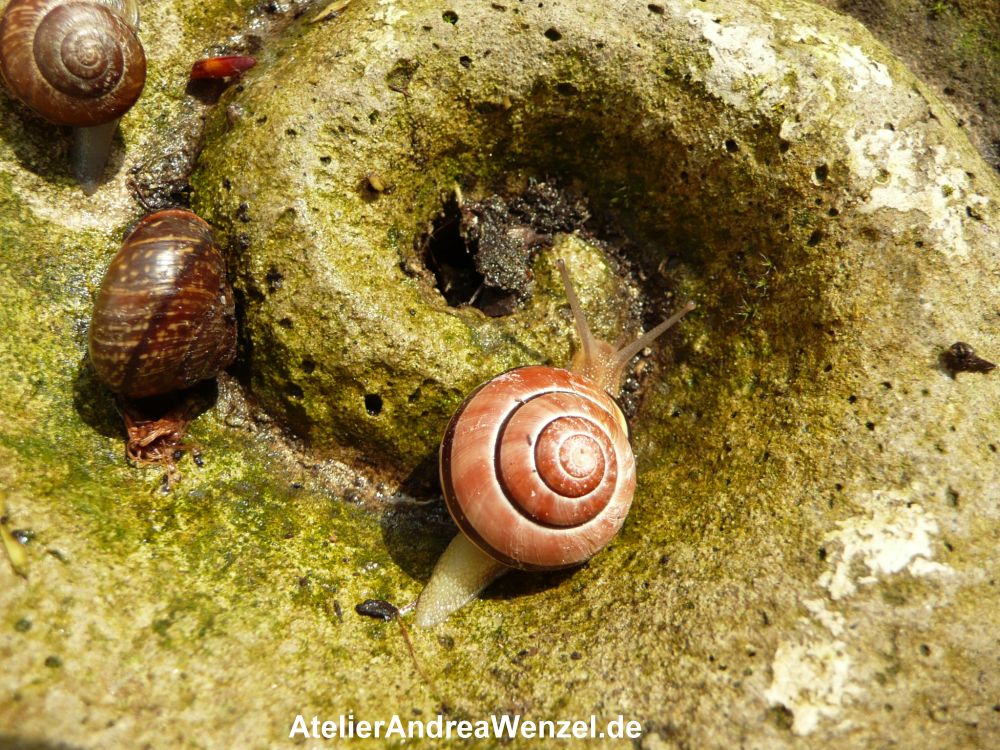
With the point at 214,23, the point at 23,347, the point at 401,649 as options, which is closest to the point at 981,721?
the point at 401,649

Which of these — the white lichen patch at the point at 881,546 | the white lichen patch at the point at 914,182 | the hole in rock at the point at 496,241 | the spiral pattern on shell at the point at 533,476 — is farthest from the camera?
the hole in rock at the point at 496,241

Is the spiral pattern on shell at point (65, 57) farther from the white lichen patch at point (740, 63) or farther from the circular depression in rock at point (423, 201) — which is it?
the white lichen patch at point (740, 63)

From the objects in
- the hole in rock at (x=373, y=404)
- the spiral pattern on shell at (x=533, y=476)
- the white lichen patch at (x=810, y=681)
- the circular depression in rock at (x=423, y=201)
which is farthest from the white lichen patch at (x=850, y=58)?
the hole in rock at (x=373, y=404)

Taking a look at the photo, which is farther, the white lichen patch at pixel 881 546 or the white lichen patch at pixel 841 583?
the white lichen patch at pixel 881 546

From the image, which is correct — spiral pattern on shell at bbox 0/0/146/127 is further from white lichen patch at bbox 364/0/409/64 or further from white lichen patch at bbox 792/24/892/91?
white lichen patch at bbox 792/24/892/91

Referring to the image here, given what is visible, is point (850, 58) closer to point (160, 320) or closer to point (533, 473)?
point (533, 473)

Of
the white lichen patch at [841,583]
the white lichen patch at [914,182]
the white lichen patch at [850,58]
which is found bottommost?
the white lichen patch at [841,583]

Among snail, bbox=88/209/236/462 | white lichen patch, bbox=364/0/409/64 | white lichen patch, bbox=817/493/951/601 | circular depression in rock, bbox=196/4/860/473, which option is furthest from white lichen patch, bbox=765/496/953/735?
white lichen patch, bbox=364/0/409/64
